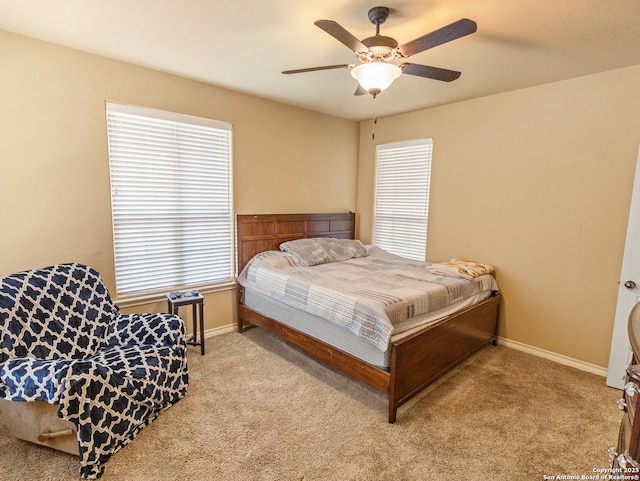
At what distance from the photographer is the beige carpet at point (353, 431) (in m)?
1.75

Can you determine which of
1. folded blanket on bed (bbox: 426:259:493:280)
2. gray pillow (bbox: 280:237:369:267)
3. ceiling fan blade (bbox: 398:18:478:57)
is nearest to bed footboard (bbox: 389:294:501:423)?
folded blanket on bed (bbox: 426:259:493:280)

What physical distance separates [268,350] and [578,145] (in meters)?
3.40

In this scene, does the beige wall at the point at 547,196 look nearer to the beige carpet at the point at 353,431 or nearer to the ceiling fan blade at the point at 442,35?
the beige carpet at the point at 353,431

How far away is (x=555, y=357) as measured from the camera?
3053 millimetres

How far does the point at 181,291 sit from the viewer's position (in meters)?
3.18

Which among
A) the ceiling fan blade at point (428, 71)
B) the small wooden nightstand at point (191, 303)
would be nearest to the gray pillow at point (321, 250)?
the small wooden nightstand at point (191, 303)

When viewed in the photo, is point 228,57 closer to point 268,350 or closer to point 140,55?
point 140,55

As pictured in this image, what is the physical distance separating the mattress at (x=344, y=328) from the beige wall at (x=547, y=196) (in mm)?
518

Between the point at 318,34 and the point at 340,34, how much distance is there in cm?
63

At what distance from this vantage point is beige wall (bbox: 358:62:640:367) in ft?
8.82

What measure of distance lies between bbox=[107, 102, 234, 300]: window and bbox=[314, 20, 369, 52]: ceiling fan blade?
6.53ft

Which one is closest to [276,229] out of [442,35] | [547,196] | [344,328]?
[344,328]

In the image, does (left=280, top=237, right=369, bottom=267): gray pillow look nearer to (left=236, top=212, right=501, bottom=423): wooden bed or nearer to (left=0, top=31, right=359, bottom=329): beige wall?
(left=236, top=212, right=501, bottom=423): wooden bed

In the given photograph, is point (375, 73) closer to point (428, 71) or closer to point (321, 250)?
point (428, 71)
